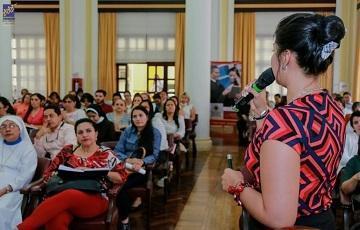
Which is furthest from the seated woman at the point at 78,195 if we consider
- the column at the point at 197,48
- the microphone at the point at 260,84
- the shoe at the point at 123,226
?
the column at the point at 197,48

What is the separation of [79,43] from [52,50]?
1.38 m

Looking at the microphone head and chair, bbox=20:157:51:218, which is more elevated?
the microphone head

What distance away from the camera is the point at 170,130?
782 cm

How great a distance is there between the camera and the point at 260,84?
1538mm

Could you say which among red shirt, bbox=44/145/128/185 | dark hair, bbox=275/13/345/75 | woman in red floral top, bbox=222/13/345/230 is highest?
dark hair, bbox=275/13/345/75

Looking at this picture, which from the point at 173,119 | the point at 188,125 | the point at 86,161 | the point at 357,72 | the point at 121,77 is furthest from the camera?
the point at 121,77

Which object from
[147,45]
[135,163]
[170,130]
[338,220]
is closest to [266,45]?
[147,45]

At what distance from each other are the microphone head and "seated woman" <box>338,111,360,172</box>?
353 centimetres

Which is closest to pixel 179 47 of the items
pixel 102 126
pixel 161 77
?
pixel 161 77

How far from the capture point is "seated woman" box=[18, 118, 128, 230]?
139 inches

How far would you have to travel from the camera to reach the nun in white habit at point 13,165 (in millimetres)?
3906

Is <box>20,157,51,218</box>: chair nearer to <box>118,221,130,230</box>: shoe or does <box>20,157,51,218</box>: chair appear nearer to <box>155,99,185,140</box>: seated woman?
<box>118,221,130,230</box>: shoe

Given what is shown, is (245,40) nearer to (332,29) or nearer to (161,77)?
(161,77)

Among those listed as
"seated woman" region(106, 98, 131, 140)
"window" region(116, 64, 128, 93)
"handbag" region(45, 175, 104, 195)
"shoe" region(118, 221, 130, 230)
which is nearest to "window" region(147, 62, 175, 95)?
"window" region(116, 64, 128, 93)
